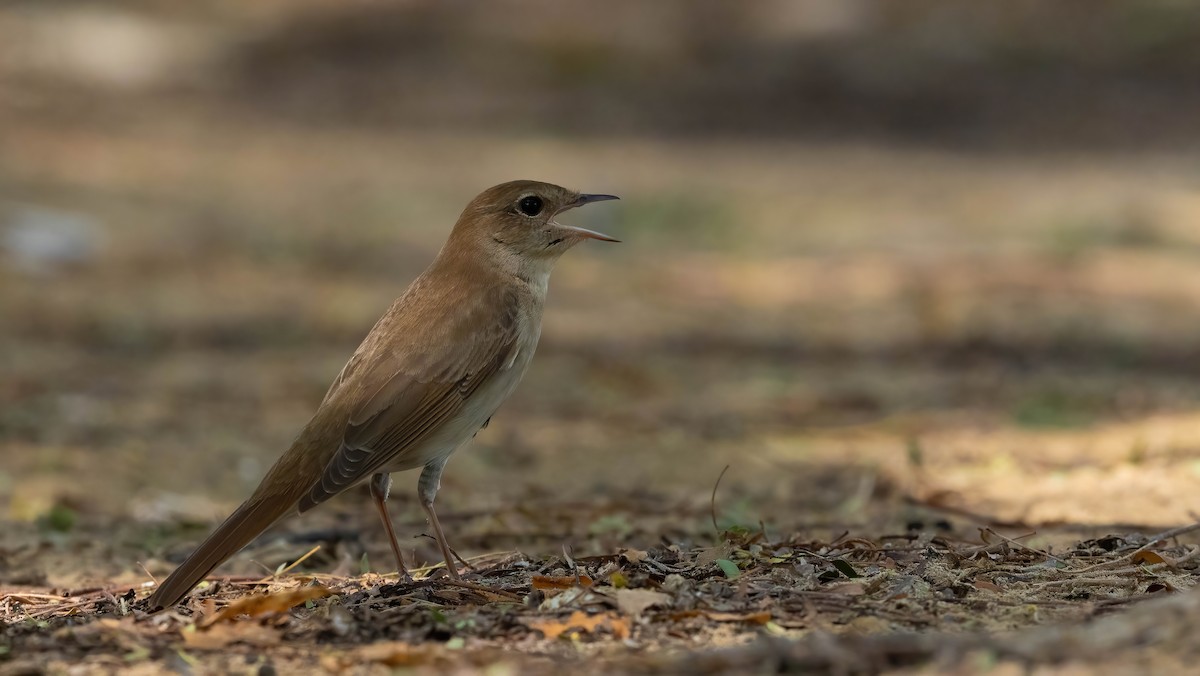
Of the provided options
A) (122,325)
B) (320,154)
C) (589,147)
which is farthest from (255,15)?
(122,325)

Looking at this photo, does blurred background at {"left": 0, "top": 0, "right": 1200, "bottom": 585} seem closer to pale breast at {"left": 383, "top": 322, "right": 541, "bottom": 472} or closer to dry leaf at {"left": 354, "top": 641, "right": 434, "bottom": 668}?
pale breast at {"left": 383, "top": 322, "right": 541, "bottom": 472}

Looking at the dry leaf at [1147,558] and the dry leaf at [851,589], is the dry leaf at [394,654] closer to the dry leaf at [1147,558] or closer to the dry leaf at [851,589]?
the dry leaf at [851,589]

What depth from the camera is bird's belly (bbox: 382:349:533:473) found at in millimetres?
6125

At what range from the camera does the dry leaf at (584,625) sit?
4.73 m

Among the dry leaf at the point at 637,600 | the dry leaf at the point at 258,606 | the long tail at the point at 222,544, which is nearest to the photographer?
the dry leaf at the point at 637,600

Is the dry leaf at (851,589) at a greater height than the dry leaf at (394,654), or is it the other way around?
the dry leaf at (851,589)

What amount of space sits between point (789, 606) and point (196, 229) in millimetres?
13900

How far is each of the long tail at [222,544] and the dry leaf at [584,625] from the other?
129 centimetres

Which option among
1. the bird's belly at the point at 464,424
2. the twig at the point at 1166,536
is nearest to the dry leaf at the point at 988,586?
the twig at the point at 1166,536

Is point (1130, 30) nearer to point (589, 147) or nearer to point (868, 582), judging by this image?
point (589, 147)

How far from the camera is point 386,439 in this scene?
19.6 ft

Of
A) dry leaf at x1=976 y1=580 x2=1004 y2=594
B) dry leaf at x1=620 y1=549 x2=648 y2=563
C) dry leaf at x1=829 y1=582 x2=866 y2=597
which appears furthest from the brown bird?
dry leaf at x1=976 y1=580 x2=1004 y2=594

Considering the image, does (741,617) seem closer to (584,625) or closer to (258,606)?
(584,625)

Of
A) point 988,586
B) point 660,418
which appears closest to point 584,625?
point 988,586
